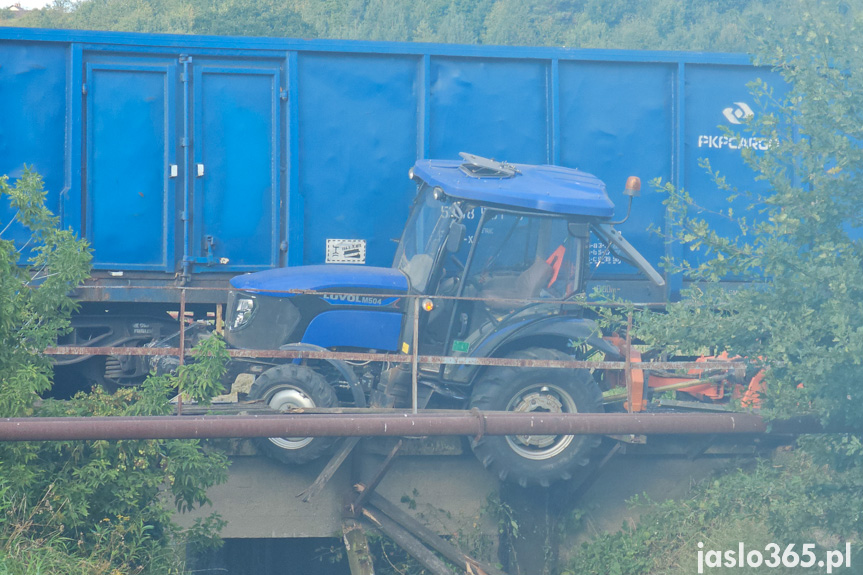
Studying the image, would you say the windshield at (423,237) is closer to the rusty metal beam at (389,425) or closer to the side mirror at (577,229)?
the side mirror at (577,229)

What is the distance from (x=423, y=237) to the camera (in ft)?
25.4

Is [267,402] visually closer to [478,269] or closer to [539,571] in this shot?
[478,269]

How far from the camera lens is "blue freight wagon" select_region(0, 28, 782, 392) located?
851cm

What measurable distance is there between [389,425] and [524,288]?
1.69m

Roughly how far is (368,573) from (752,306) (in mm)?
3911

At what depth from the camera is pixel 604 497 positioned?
879 cm

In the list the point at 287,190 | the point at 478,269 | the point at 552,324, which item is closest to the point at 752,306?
the point at 552,324

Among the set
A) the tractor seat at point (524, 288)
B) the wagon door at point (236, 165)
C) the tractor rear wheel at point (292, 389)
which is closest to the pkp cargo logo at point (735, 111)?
the tractor seat at point (524, 288)

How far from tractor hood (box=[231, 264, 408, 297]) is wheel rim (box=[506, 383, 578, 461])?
4.47 feet

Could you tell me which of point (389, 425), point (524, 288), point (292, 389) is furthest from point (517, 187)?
point (292, 389)

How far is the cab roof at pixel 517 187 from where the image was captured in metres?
7.28

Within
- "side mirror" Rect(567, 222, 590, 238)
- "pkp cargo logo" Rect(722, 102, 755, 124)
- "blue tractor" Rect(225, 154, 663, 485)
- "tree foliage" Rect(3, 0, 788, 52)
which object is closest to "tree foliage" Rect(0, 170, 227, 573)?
"blue tractor" Rect(225, 154, 663, 485)

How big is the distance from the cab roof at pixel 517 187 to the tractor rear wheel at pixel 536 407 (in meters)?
1.22

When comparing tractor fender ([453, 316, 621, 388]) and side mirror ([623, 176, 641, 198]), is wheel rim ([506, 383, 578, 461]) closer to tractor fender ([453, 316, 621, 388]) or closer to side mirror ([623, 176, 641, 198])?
tractor fender ([453, 316, 621, 388])
